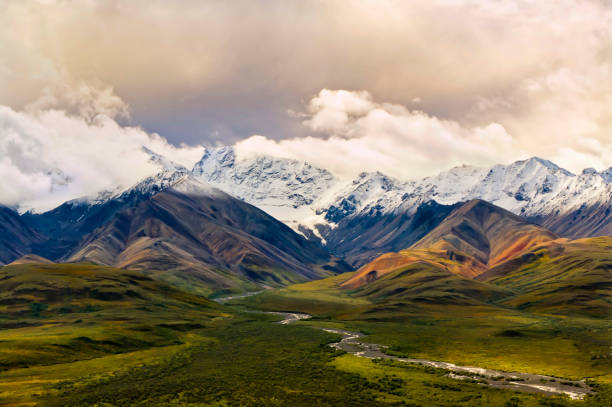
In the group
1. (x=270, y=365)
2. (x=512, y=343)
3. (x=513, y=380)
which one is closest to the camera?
(x=513, y=380)

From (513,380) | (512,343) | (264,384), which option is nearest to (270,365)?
(264,384)

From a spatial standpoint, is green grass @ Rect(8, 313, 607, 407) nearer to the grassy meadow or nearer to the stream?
the grassy meadow

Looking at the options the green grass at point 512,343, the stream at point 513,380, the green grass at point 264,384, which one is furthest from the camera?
the green grass at point 512,343

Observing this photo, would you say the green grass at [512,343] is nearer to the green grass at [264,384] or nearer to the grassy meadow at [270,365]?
the grassy meadow at [270,365]

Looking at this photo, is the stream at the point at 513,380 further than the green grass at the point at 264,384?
Yes

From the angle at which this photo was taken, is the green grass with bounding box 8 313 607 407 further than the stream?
No

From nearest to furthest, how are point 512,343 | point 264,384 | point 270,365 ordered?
point 264,384, point 270,365, point 512,343

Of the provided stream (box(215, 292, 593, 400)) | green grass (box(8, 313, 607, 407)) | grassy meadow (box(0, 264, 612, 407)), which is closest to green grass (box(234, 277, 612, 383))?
grassy meadow (box(0, 264, 612, 407))

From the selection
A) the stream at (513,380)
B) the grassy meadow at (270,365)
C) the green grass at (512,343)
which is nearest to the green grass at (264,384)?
the grassy meadow at (270,365)

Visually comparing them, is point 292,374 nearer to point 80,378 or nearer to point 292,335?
point 80,378

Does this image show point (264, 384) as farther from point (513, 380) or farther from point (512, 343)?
point (512, 343)

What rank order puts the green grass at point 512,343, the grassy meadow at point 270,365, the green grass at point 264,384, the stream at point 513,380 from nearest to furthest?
the green grass at point 264,384, the grassy meadow at point 270,365, the stream at point 513,380, the green grass at point 512,343
